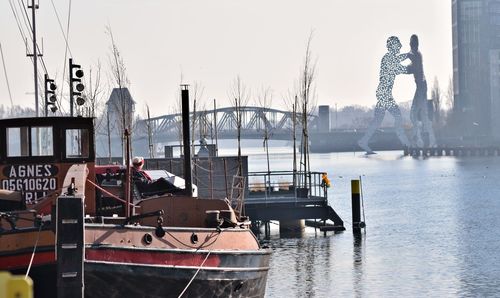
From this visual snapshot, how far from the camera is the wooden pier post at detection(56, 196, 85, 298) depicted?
2031 cm

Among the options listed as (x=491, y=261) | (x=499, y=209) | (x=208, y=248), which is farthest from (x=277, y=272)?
(x=499, y=209)

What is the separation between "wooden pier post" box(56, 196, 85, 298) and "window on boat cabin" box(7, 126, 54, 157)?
4.23 m

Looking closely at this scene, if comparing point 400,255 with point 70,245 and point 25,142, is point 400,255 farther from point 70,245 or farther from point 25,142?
point 70,245

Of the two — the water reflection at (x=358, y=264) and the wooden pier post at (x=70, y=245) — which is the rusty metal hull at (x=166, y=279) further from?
the water reflection at (x=358, y=264)

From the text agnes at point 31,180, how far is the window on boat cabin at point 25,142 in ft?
0.88

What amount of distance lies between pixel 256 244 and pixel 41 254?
19.7 feet

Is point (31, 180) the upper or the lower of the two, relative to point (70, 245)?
upper

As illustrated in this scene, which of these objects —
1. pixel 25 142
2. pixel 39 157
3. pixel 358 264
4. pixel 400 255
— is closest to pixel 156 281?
pixel 39 157

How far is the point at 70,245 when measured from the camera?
20.5 metres

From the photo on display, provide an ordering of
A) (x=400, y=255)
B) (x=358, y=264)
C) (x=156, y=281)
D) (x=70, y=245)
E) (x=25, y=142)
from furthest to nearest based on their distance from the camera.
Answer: (x=400, y=255) → (x=358, y=264) → (x=25, y=142) → (x=156, y=281) → (x=70, y=245)

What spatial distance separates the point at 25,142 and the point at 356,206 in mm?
31832

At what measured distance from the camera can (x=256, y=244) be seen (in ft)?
85.6

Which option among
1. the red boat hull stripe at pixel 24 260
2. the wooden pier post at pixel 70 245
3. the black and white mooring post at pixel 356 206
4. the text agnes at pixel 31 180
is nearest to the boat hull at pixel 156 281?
the red boat hull stripe at pixel 24 260

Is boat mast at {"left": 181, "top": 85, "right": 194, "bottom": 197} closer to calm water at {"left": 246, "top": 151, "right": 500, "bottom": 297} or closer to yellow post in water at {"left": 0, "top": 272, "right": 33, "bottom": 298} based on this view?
calm water at {"left": 246, "top": 151, "right": 500, "bottom": 297}
